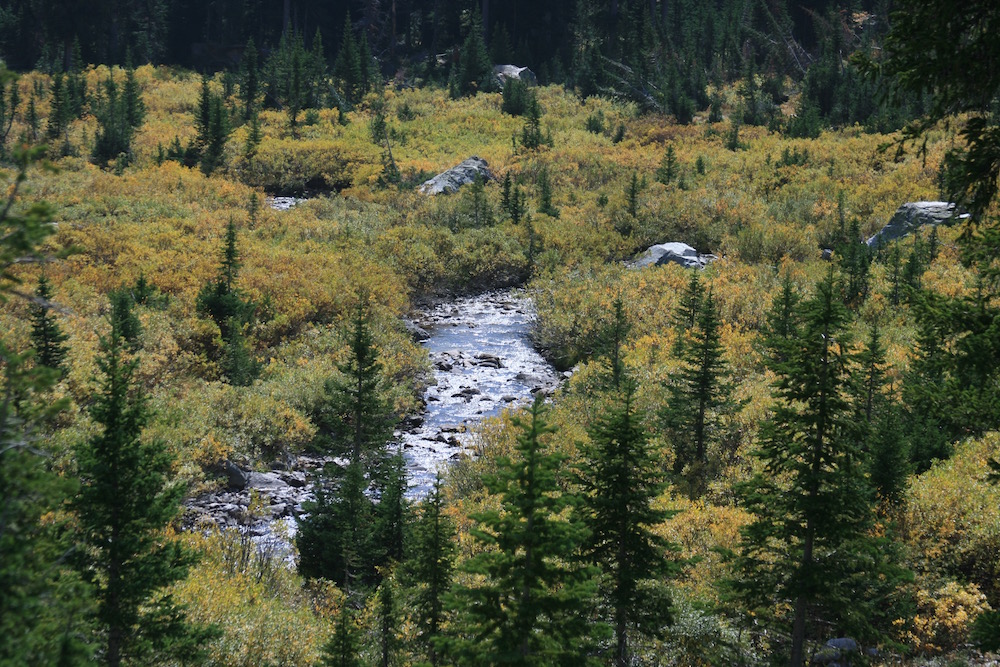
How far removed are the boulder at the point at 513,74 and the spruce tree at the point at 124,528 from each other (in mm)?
62962

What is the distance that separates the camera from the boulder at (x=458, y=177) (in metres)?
44.2

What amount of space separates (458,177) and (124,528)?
38948mm

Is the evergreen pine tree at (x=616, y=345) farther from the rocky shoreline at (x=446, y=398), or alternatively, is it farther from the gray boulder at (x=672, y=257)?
the gray boulder at (x=672, y=257)

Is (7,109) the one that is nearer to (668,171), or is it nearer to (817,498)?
(668,171)

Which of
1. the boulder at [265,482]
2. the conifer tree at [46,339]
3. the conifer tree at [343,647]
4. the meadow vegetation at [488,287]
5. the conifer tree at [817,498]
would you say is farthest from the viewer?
the boulder at [265,482]

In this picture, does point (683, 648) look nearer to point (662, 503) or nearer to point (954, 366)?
point (662, 503)

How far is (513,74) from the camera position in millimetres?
69312

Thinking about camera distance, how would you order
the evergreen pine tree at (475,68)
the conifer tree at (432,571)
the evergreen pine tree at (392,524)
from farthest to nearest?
the evergreen pine tree at (475,68) < the evergreen pine tree at (392,524) < the conifer tree at (432,571)

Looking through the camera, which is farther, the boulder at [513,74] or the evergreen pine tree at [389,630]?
the boulder at [513,74]

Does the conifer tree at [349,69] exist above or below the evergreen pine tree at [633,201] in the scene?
above

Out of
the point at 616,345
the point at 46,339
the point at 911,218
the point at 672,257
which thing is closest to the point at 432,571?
the point at 616,345

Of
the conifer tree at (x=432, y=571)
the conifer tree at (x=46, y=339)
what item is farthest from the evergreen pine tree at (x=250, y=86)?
the conifer tree at (x=432, y=571)

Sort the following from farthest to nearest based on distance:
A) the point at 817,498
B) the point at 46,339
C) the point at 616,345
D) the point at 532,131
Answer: the point at 532,131 < the point at 616,345 < the point at 46,339 < the point at 817,498

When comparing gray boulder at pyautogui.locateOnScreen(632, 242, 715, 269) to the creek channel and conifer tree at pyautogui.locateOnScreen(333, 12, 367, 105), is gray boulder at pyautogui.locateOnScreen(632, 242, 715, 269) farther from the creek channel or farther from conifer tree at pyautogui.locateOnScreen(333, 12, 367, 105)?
conifer tree at pyautogui.locateOnScreen(333, 12, 367, 105)
